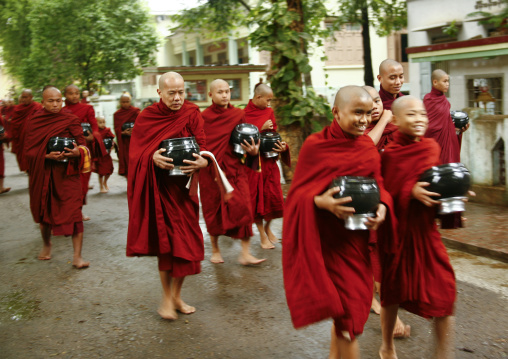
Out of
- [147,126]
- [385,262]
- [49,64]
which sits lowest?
[385,262]

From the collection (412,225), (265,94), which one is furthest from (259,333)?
(265,94)

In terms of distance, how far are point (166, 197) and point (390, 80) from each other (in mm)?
1957

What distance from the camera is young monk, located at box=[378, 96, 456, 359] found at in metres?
3.06

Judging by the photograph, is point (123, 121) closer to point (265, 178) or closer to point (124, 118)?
point (124, 118)

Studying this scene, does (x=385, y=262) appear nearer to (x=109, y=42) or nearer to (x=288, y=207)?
(x=288, y=207)

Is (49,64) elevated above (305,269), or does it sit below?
above

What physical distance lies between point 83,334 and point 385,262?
2353 millimetres

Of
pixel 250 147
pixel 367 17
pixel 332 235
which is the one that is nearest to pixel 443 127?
pixel 250 147

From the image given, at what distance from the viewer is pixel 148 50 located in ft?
69.6

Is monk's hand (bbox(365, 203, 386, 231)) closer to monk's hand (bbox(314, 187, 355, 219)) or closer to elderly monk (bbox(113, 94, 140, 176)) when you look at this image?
monk's hand (bbox(314, 187, 355, 219))

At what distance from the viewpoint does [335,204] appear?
271 cm

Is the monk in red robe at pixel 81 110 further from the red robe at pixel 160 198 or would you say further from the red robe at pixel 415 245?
the red robe at pixel 415 245

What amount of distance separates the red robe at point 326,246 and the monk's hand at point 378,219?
0.24 ft

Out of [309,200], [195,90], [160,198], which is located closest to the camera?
[309,200]
